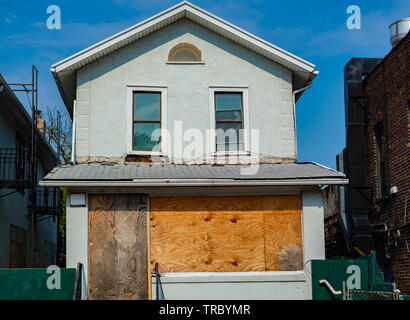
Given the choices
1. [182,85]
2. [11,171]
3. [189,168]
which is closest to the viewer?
[189,168]

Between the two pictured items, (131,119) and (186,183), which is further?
(131,119)

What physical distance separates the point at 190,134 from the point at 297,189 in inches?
120

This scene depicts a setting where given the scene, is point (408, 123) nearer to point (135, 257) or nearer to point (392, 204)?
point (392, 204)

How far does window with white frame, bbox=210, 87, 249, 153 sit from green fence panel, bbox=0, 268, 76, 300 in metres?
5.20

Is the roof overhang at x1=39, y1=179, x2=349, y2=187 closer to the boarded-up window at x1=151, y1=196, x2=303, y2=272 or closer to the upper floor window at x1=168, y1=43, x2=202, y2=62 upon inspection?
the boarded-up window at x1=151, y1=196, x2=303, y2=272

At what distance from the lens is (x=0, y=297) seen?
1225 cm

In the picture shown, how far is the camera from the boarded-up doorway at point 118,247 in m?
13.2

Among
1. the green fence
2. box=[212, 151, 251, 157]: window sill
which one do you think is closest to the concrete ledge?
the green fence

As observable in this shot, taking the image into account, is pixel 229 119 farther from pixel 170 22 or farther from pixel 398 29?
pixel 398 29

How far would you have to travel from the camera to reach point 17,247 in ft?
63.8

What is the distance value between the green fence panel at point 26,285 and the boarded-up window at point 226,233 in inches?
92.3

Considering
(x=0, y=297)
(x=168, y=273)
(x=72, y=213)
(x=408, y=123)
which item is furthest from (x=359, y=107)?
(x=0, y=297)

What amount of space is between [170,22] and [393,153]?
7036 millimetres

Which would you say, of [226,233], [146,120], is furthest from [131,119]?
[226,233]
